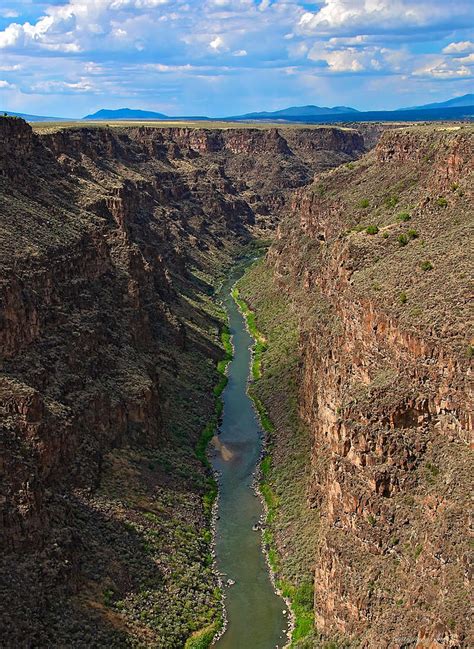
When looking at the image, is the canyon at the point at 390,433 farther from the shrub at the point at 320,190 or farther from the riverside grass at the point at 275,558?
the shrub at the point at 320,190

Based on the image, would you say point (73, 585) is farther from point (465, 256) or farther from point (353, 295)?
point (465, 256)

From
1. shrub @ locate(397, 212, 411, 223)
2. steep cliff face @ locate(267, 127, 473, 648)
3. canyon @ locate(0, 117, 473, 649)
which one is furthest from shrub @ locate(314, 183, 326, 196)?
steep cliff face @ locate(267, 127, 473, 648)

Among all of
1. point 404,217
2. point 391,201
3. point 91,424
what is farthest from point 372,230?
point 91,424

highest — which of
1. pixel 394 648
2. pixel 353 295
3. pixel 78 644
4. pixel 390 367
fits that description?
pixel 353 295

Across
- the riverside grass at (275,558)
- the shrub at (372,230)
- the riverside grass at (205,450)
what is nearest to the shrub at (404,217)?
the shrub at (372,230)

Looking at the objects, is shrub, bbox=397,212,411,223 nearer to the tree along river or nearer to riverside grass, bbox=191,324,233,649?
the tree along river

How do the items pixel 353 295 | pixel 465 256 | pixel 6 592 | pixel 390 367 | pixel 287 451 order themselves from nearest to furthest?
pixel 6 592, pixel 390 367, pixel 465 256, pixel 353 295, pixel 287 451

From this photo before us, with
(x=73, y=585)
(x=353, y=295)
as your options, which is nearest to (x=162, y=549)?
(x=73, y=585)
